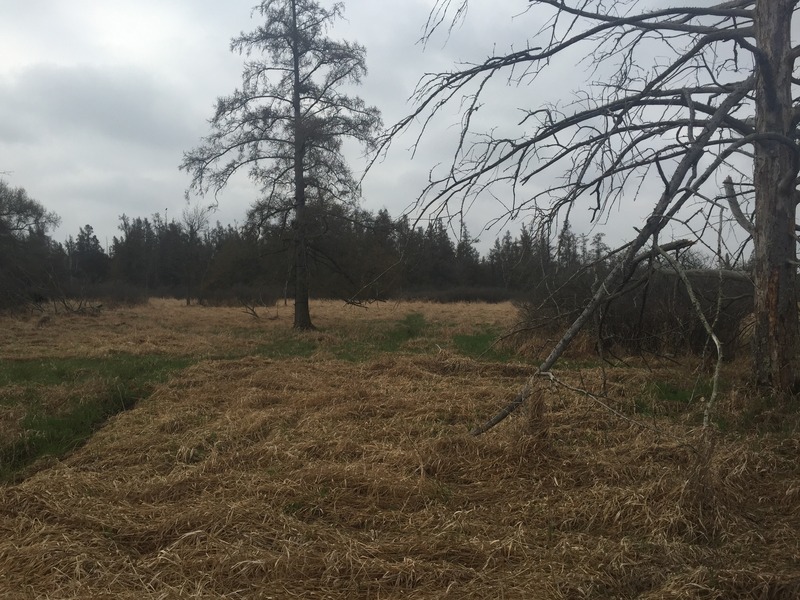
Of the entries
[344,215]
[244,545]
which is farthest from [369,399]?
[344,215]

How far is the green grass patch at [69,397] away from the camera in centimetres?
559

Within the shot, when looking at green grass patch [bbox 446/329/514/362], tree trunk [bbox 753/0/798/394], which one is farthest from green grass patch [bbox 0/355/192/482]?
tree trunk [bbox 753/0/798/394]

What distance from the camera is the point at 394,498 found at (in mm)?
4109

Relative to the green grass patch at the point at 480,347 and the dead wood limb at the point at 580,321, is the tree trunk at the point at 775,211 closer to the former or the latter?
the dead wood limb at the point at 580,321

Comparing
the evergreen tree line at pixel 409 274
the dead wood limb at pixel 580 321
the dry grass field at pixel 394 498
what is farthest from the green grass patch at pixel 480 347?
the dead wood limb at pixel 580 321

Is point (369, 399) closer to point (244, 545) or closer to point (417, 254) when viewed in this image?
point (417, 254)

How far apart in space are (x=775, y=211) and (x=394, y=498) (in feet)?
17.0

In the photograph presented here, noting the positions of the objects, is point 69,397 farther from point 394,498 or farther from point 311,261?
point 311,261

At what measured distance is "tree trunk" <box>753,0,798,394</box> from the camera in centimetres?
613

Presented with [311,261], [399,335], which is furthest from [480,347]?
[311,261]

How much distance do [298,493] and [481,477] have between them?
1.42 m

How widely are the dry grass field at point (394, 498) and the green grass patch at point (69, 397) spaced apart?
0.06 metres

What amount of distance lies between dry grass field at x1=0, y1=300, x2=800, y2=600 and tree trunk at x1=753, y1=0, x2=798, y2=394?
74 centimetres

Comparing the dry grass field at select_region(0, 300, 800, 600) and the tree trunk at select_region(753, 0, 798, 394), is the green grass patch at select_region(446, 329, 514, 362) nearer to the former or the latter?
the dry grass field at select_region(0, 300, 800, 600)
